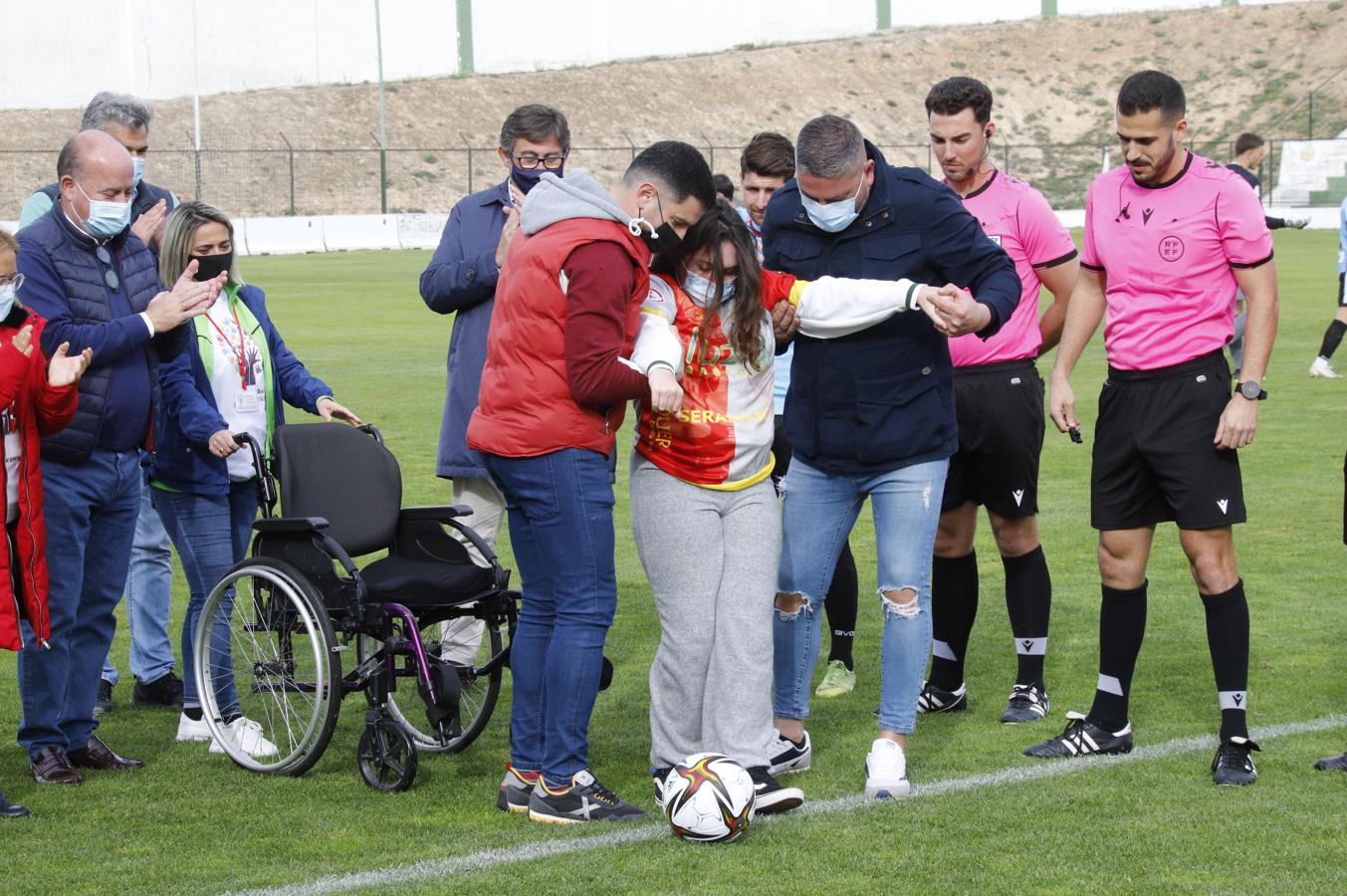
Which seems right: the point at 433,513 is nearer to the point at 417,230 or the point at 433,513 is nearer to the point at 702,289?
the point at 702,289

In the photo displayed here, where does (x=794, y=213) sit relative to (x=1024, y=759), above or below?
above

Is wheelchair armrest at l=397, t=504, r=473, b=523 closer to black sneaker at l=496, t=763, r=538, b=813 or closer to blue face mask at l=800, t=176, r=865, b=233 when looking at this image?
black sneaker at l=496, t=763, r=538, b=813

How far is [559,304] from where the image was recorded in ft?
15.3

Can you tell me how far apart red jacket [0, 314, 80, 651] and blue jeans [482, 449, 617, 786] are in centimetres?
139

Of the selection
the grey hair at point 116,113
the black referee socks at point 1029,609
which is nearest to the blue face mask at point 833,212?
the black referee socks at point 1029,609

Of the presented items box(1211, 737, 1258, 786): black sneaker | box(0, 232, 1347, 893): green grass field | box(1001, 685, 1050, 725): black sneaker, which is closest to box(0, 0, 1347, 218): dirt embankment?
box(0, 232, 1347, 893): green grass field

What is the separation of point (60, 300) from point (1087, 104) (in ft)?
252

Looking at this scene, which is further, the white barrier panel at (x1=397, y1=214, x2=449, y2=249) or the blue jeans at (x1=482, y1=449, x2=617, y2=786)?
the white barrier panel at (x1=397, y1=214, x2=449, y2=249)

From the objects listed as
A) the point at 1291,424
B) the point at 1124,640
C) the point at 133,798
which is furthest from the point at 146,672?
the point at 1291,424

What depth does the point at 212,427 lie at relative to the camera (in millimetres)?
5723

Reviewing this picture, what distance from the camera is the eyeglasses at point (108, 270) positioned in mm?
5488

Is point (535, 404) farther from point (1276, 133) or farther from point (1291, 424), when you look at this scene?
point (1276, 133)

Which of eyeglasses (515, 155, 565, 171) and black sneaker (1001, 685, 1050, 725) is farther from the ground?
eyeglasses (515, 155, 565, 171)

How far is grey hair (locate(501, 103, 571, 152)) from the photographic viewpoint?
6.20 m
